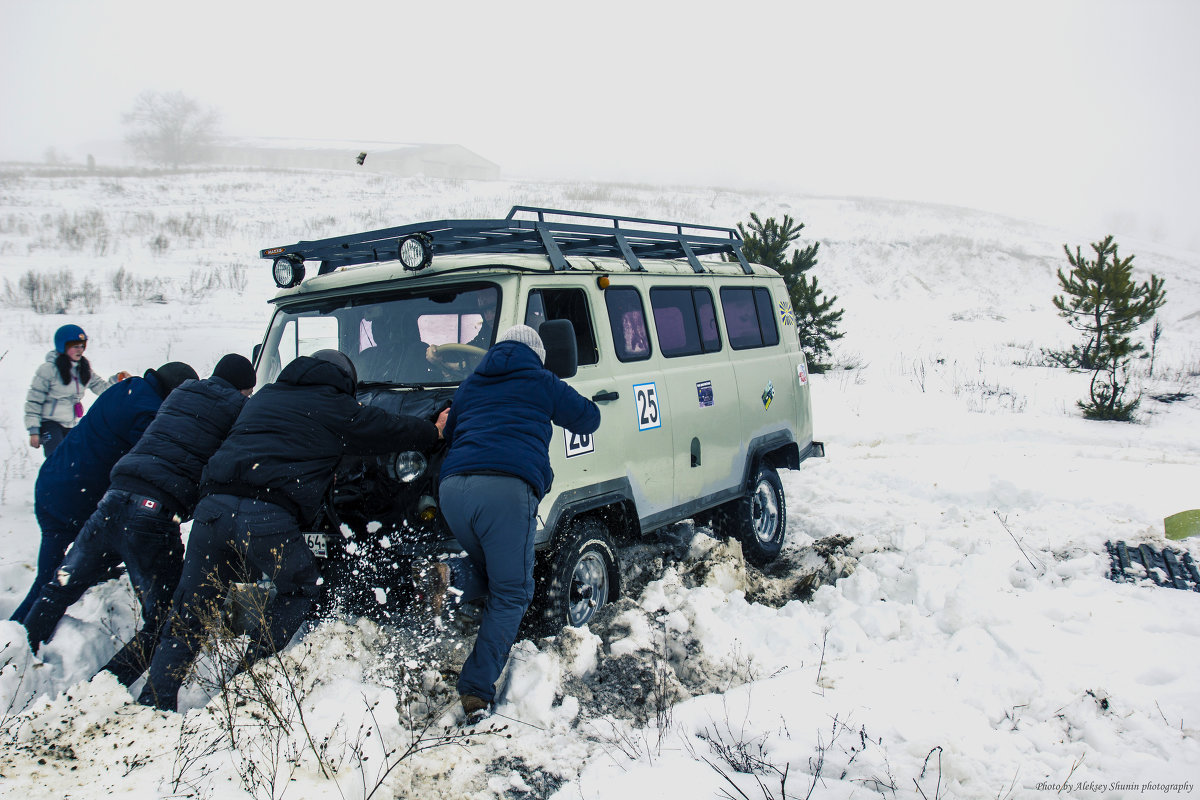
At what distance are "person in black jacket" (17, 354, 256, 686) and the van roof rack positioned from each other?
106cm

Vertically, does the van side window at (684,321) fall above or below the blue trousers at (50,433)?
above

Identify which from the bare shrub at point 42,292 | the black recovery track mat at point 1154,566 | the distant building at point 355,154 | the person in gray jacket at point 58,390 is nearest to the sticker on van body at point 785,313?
the black recovery track mat at point 1154,566

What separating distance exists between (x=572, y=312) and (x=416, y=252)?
98 centimetres

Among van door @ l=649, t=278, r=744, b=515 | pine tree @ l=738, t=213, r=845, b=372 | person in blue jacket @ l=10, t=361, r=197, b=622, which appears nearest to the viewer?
person in blue jacket @ l=10, t=361, r=197, b=622

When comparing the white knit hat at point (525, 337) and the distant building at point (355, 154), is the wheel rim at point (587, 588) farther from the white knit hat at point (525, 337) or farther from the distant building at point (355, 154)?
the distant building at point (355, 154)

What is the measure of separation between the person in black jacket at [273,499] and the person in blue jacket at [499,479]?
327mm

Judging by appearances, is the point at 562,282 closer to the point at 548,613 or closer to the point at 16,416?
the point at 548,613

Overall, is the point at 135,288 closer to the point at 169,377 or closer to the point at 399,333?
the point at 169,377

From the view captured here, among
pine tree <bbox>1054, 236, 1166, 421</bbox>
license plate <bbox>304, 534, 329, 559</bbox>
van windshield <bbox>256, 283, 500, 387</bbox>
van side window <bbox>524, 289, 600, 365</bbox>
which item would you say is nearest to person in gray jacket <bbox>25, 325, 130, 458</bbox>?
van windshield <bbox>256, 283, 500, 387</bbox>

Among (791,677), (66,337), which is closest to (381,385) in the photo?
(791,677)

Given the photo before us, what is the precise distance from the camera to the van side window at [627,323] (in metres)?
4.42

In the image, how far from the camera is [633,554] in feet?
17.6

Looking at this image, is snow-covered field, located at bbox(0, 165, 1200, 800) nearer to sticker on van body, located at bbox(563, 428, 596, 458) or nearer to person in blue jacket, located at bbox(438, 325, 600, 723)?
person in blue jacket, located at bbox(438, 325, 600, 723)

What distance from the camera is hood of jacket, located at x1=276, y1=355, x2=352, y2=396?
3.48 metres
